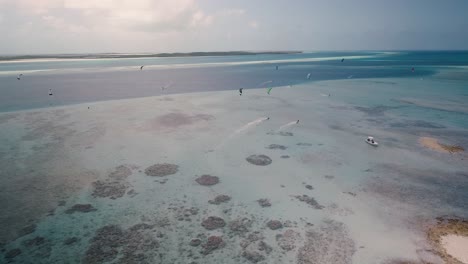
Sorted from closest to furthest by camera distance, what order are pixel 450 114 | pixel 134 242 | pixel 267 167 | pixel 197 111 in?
1. pixel 134 242
2. pixel 267 167
3. pixel 450 114
4. pixel 197 111

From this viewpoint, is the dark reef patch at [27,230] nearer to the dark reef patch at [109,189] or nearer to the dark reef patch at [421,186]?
the dark reef patch at [109,189]

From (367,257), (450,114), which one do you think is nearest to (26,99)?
(367,257)

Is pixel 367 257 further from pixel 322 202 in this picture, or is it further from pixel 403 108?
pixel 403 108

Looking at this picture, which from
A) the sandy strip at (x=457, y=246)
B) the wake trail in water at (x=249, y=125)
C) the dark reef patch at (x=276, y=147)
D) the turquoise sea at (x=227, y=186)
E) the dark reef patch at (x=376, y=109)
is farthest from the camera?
the dark reef patch at (x=376, y=109)

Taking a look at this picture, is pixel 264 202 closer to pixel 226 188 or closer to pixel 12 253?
pixel 226 188

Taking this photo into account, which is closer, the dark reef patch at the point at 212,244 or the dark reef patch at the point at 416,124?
the dark reef patch at the point at 212,244

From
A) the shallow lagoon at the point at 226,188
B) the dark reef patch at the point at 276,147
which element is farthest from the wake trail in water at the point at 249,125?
→ the dark reef patch at the point at 276,147

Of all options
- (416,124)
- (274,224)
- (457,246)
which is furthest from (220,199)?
(416,124)

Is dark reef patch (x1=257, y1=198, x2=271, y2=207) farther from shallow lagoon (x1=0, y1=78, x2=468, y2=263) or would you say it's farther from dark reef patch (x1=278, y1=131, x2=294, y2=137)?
dark reef patch (x1=278, y1=131, x2=294, y2=137)
